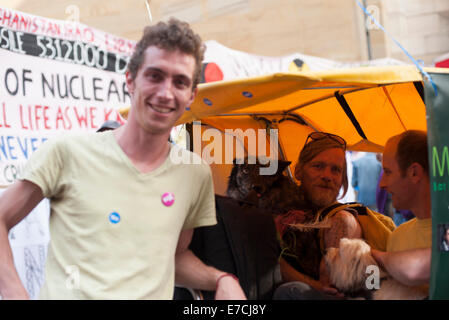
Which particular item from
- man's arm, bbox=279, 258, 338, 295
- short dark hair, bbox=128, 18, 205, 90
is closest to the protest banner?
man's arm, bbox=279, 258, 338, 295

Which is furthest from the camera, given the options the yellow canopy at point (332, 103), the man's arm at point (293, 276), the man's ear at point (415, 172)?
the man's arm at point (293, 276)

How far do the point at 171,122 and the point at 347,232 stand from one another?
146cm

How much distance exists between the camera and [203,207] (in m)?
2.37

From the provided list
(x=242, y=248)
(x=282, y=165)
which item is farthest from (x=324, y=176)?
(x=242, y=248)

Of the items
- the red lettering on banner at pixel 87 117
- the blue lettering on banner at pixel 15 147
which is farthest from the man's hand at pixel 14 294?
the red lettering on banner at pixel 87 117

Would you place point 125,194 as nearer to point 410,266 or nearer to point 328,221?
point 410,266

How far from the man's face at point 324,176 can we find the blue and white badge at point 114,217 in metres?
1.70

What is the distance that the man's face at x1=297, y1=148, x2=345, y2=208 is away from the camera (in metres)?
3.47

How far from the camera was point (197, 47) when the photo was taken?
2203mm

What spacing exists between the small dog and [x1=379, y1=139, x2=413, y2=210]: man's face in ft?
1.10

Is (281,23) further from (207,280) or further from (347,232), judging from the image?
(207,280)

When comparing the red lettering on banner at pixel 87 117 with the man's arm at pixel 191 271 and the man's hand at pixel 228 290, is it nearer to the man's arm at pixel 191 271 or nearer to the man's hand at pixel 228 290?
the man's arm at pixel 191 271

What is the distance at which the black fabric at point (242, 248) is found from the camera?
2695mm

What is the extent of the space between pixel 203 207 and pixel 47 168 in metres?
0.68
